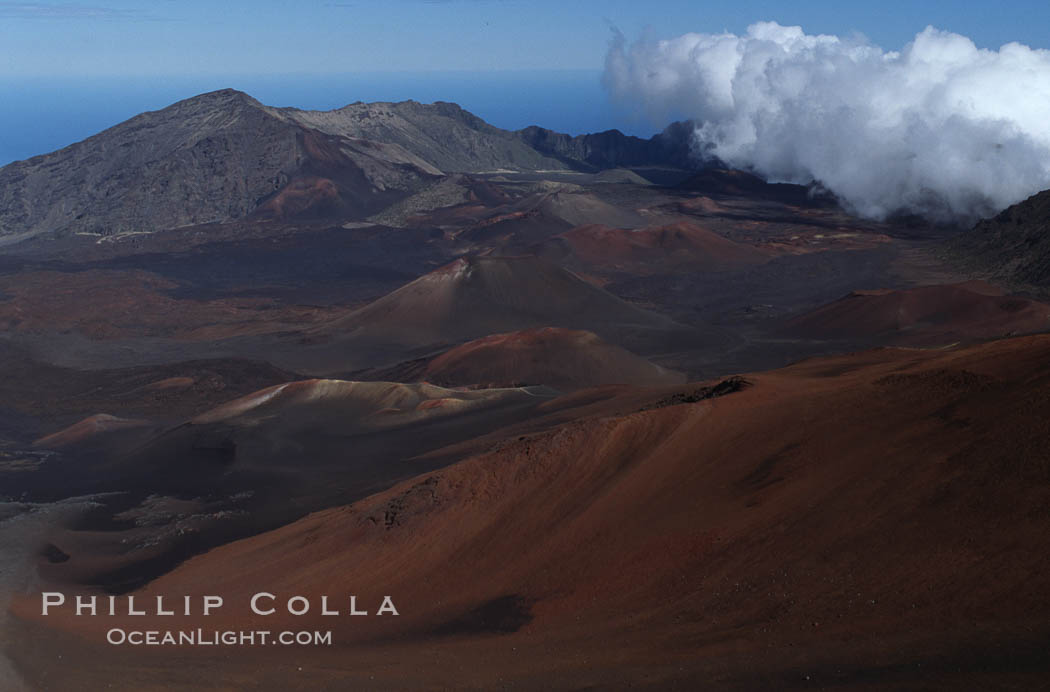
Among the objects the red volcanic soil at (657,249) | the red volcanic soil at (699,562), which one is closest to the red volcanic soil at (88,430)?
the red volcanic soil at (699,562)

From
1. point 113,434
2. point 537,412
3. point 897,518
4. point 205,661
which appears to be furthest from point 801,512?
point 113,434

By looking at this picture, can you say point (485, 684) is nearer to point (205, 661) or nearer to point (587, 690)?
point (587, 690)

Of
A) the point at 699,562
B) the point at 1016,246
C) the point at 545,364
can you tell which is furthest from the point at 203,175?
the point at 699,562

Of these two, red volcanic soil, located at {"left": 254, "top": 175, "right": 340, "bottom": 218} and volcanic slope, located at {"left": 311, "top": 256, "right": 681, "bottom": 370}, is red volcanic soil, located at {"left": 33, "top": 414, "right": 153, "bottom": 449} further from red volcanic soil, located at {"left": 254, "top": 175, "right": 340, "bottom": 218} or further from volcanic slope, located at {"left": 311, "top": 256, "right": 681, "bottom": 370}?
red volcanic soil, located at {"left": 254, "top": 175, "right": 340, "bottom": 218}

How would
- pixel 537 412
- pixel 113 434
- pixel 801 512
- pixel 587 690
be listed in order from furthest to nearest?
pixel 113 434 → pixel 537 412 → pixel 801 512 → pixel 587 690

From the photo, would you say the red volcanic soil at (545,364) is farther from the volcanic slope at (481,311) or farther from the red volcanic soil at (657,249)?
the red volcanic soil at (657,249)

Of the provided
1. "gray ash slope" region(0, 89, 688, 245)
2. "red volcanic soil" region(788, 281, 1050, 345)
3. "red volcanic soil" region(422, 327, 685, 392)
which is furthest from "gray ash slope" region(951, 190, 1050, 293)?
"gray ash slope" region(0, 89, 688, 245)
